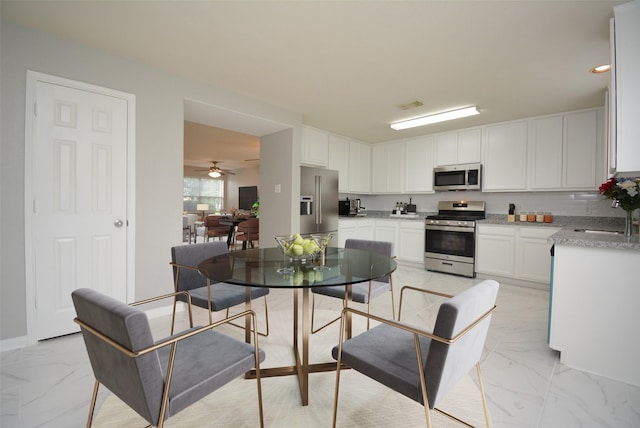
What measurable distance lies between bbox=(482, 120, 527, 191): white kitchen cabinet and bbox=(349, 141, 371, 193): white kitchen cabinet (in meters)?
2.14

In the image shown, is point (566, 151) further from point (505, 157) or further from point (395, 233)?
point (395, 233)

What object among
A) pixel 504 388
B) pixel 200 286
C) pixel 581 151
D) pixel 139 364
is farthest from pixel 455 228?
pixel 139 364

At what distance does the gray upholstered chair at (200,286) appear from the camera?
2021 millimetres

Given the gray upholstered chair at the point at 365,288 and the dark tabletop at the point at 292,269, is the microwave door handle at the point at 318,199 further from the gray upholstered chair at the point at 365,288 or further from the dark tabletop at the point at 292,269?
the dark tabletop at the point at 292,269

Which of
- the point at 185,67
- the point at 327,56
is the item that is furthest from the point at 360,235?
the point at 185,67

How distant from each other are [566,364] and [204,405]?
2439 mm

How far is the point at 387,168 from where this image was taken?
19.2ft

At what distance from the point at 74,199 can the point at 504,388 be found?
3481 mm

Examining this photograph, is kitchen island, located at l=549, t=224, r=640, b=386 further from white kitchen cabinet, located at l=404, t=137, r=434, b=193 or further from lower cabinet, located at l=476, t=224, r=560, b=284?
white kitchen cabinet, located at l=404, t=137, r=434, b=193

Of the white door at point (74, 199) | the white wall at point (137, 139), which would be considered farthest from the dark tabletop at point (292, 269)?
the white door at point (74, 199)

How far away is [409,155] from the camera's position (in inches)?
218

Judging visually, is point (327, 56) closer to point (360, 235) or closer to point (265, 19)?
point (265, 19)

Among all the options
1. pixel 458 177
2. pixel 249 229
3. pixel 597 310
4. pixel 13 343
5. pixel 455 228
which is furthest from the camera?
pixel 249 229

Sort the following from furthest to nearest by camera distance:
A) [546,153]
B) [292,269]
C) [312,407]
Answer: [546,153]
[292,269]
[312,407]
